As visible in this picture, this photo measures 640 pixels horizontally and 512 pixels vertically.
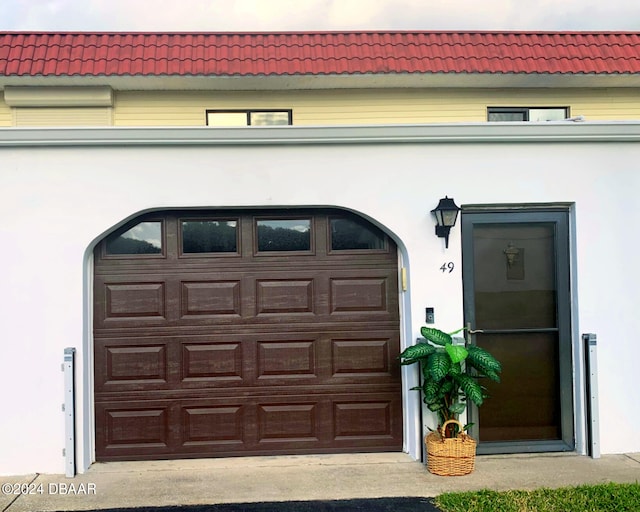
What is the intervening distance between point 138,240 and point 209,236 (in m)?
0.63

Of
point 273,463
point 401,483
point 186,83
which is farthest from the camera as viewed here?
point 186,83

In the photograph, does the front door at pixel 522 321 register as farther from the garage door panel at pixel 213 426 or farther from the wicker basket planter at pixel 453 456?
the garage door panel at pixel 213 426

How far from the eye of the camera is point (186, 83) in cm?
751

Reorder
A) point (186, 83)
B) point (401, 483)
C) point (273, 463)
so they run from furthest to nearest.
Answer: point (186, 83) < point (273, 463) < point (401, 483)

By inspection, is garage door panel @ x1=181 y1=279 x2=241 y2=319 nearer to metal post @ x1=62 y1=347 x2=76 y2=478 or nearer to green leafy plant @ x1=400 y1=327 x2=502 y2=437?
metal post @ x1=62 y1=347 x2=76 y2=478

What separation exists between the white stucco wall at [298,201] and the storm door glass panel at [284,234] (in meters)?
0.23

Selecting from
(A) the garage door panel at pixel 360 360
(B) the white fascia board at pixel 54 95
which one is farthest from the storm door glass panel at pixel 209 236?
(B) the white fascia board at pixel 54 95

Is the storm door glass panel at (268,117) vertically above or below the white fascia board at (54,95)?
below

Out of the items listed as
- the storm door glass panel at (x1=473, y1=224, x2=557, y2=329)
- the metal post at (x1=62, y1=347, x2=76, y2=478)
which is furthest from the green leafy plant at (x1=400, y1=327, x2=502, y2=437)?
the metal post at (x1=62, y1=347, x2=76, y2=478)

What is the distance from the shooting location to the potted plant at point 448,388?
4324 millimetres

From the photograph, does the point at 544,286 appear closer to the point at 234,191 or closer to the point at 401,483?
the point at 401,483

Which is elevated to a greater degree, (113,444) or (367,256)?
(367,256)

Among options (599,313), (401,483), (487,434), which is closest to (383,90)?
(599,313)

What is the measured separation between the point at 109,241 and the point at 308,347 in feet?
6.58
